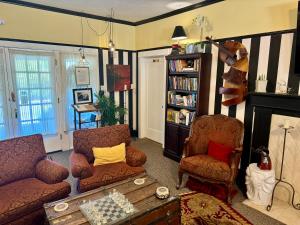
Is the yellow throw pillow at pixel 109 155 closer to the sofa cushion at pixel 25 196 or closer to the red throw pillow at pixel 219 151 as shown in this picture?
the sofa cushion at pixel 25 196

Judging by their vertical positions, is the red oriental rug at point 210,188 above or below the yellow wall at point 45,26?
below

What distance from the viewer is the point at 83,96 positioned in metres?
4.46

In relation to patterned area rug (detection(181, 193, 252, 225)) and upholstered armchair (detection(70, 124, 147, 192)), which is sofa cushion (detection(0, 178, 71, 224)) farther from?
patterned area rug (detection(181, 193, 252, 225))

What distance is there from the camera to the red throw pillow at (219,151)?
2854 mm

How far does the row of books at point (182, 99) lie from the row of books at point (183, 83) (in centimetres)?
13

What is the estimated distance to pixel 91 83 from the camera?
4.59 metres

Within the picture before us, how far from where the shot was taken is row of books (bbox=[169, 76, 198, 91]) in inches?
140

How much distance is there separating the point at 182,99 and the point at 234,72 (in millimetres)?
1067

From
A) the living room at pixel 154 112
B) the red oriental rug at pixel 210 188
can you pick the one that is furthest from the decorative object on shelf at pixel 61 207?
the red oriental rug at pixel 210 188

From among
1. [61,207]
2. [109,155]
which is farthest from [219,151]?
[61,207]

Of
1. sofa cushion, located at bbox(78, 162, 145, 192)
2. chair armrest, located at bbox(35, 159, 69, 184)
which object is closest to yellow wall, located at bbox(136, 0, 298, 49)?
sofa cushion, located at bbox(78, 162, 145, 192)

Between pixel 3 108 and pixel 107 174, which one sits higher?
pixel 3 108

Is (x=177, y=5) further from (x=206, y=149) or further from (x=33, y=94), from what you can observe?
(x=33, y=94)

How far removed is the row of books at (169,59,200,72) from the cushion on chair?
4.96 ft
